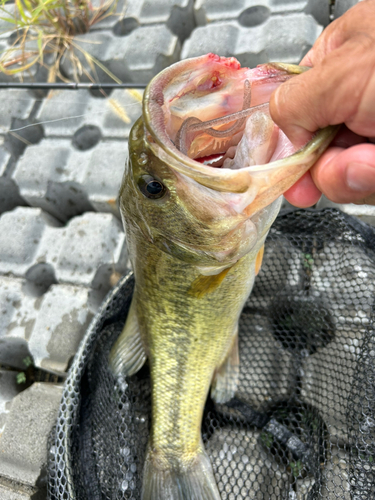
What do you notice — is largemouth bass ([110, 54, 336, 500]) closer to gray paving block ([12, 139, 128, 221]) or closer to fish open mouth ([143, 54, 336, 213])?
fish open mouth ([143, 54, 336, 213])

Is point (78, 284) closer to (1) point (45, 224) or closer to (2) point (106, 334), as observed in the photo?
(2) point (106, 334)

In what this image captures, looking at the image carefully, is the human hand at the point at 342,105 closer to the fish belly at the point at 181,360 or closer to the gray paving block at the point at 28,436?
the fish belly at the point at 181,360

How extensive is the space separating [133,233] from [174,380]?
0.69 metres

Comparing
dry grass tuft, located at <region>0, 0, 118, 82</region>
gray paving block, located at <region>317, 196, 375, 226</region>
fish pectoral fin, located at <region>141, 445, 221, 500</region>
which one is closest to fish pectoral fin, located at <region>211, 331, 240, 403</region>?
fish pectoral fin, located at <region>141, 445, 221, 500</region>

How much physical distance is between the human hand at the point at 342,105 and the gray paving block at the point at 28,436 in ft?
5.19

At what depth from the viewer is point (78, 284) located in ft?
5.95

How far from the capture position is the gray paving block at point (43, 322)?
1688 mm

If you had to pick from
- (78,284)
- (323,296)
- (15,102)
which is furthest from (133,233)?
(15,102)

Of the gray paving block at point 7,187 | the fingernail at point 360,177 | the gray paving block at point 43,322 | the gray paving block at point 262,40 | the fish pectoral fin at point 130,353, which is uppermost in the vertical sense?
the fingernail at point 360,177

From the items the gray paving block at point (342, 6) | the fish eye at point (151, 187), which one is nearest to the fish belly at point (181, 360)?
the fish eye at point (151, 187)

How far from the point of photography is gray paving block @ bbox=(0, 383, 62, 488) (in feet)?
4.67

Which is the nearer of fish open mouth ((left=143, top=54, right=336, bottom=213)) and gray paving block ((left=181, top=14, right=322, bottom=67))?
fish open mouth ((left=143, top=54, right=336, bottom=213))

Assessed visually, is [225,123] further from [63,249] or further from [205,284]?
[63,249]

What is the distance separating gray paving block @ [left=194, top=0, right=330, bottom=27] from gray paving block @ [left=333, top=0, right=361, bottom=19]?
61 millimetres
